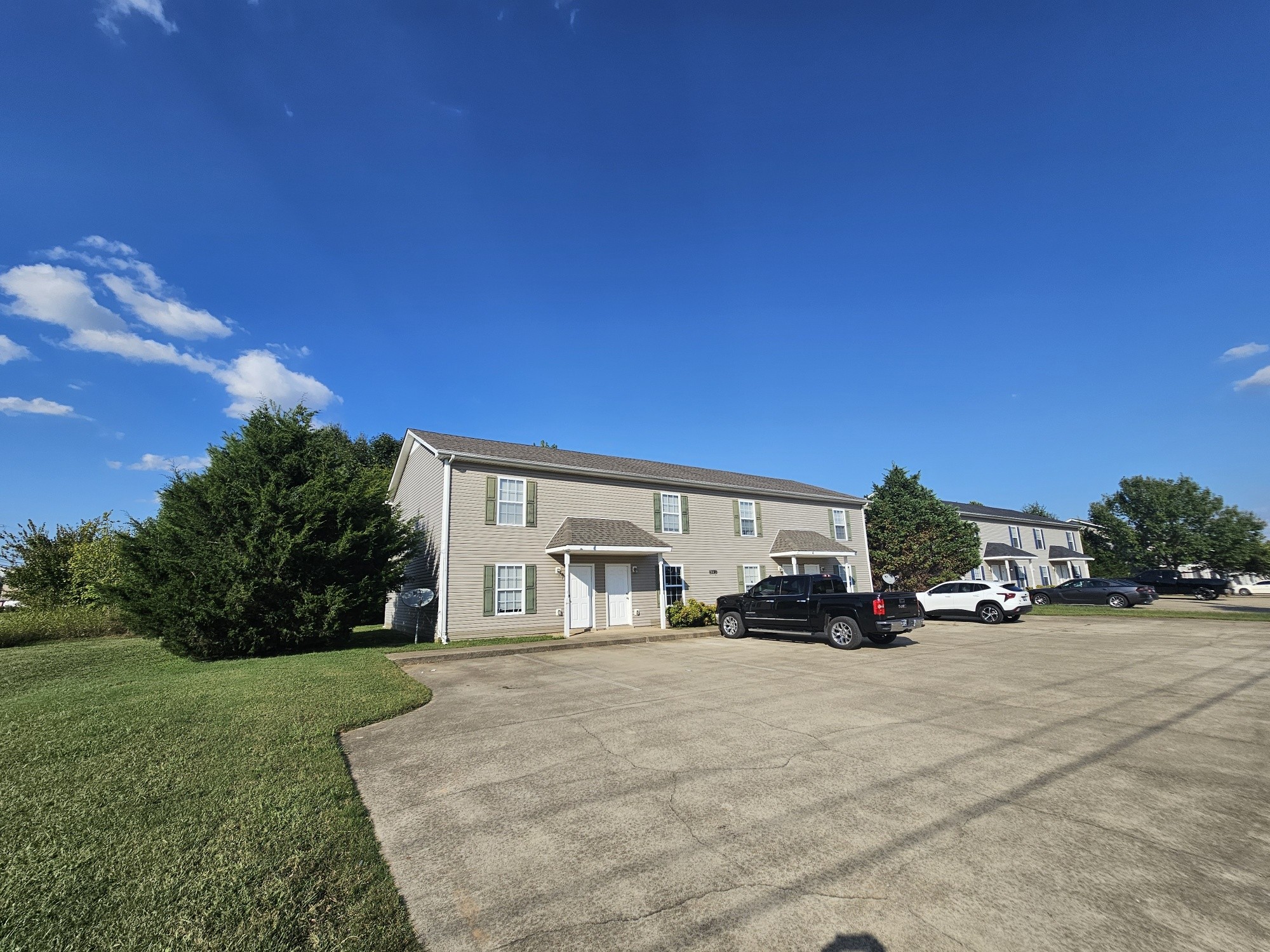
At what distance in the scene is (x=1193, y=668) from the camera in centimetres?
934

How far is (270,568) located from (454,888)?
12.5 m

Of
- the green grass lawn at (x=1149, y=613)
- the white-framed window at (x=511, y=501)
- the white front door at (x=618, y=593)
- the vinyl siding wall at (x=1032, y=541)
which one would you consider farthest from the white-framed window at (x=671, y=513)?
the vinyl siding wall at (x=1032, y=541)

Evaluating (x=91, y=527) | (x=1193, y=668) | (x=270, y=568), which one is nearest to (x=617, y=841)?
(x=1193, y=668)

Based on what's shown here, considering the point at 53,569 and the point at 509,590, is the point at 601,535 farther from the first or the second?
the point at 53,569

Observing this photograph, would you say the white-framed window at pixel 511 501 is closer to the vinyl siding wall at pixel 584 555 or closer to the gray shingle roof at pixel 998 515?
the vinyl siding wall at pixel 584 555

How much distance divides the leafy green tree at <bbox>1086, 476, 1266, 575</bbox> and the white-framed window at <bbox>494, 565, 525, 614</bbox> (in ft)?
160

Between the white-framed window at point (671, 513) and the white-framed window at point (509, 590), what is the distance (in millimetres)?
6023

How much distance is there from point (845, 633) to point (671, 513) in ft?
29.4

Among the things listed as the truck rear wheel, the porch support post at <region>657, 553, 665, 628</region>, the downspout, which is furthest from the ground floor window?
the downspout

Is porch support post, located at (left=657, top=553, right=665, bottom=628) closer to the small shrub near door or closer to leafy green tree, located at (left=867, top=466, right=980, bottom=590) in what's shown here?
the small shrub near door

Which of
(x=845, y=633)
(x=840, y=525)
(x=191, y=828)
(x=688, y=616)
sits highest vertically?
(x=840, y=525)

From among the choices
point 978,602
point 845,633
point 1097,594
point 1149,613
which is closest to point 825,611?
point 845,633

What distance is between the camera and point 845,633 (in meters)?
13.0

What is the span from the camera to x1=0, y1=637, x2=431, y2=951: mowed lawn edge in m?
2.60
